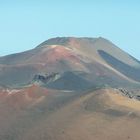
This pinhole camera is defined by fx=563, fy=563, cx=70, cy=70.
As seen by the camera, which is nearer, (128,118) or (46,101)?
(128,118)

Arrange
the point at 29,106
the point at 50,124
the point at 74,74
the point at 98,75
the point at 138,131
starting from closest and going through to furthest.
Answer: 1. the point at 138,131
2. the point at 50,124
3. the point at 29,106
4. the point at 74,74
5. the point at 98,75

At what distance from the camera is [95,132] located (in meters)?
90.0

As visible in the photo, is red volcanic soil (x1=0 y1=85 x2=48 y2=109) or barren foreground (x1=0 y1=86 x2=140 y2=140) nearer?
barren foreground (x1=0 y1=86 x2=140 y2=140)

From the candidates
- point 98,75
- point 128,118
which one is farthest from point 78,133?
point 98,75

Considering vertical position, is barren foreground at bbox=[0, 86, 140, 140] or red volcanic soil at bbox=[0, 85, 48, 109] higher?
red volcanic soil at bbox=[0, 85, 48, 109]

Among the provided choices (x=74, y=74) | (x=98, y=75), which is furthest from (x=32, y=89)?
(x=98, y=75)

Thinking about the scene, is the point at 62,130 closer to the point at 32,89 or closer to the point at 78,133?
the point at 78,133

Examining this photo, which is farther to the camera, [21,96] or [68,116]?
[21,96]

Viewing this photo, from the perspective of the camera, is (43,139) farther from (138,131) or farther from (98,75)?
(98,75)

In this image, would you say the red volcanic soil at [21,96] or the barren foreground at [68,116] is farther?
the red volcanic soil at [21,96]

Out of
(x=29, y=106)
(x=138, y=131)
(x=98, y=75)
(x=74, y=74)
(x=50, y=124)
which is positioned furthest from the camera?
(x=98, y=75)

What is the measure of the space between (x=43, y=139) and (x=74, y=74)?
83.6 metres

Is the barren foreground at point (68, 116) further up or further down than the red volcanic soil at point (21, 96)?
further down

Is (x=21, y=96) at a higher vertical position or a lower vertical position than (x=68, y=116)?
higher
